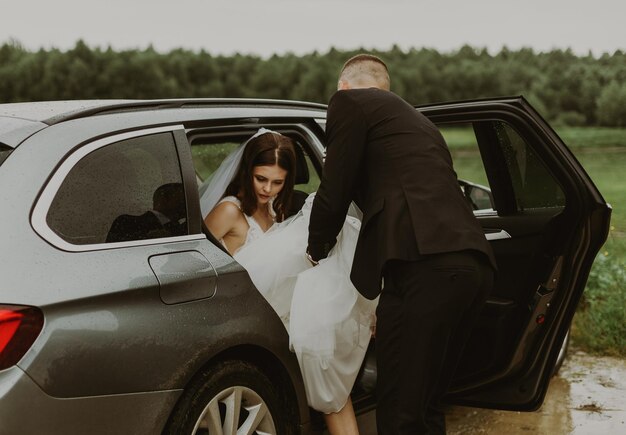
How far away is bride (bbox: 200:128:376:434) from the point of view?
10.5ft

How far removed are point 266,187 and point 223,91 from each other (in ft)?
54.5

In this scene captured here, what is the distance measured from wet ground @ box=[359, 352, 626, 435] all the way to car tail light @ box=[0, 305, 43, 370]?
2.46 meters

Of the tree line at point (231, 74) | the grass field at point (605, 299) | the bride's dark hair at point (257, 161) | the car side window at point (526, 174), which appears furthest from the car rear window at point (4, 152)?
the tree line at point (231, 74)

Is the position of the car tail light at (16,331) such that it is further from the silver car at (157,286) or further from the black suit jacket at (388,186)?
the black suit jacket at (388,186)

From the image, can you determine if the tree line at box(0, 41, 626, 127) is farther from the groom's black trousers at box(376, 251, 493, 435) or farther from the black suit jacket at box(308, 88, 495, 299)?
the groom's black trousers at box(376, 251, 493, 435)

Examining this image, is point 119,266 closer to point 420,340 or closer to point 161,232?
point 161,232

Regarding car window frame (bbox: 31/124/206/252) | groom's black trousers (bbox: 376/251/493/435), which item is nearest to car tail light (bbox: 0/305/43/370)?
car window frame (bbox: 31/124/206/252)

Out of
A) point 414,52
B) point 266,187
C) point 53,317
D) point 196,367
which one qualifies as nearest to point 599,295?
point 266,187

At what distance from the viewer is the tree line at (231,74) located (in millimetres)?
19656

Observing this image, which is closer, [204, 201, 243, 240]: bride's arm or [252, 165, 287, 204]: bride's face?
[204, 201, 243, 240]: bride's arm

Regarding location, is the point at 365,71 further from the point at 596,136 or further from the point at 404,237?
the point at 596,136

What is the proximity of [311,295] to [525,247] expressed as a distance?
1.32 meters

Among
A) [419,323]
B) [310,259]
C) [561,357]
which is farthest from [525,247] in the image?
[561,357]

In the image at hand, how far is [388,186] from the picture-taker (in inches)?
117
